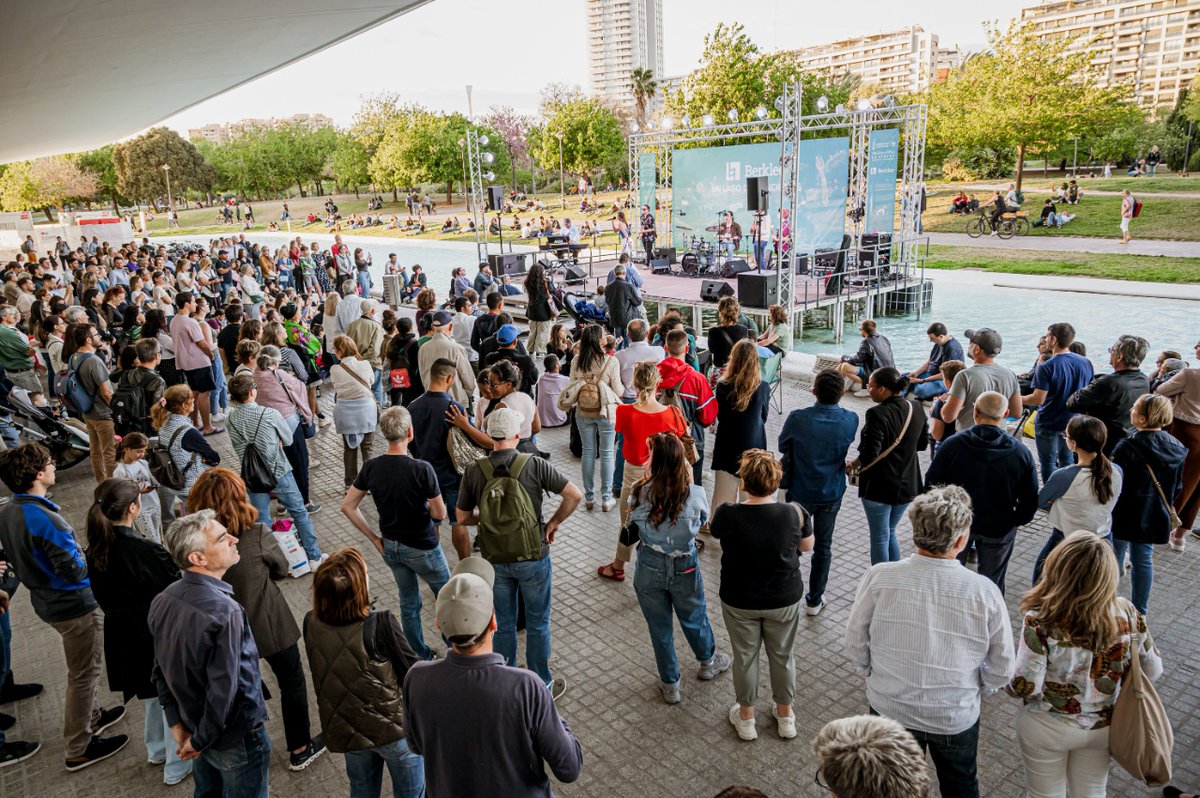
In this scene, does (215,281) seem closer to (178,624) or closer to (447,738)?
(178,624)

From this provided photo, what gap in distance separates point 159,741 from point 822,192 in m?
19.4

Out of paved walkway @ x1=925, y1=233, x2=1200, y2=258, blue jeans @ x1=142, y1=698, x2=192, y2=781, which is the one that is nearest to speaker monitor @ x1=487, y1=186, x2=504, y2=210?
blue jeans @ x1=142, y1=698, x2=192, y2=781

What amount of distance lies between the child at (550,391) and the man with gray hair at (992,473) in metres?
4.36

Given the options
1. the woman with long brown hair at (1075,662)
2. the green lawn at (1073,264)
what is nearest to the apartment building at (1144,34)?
the green lawn at (1073,264)

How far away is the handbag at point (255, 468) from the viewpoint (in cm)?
541

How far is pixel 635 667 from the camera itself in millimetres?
4496

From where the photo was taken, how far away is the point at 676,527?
3.66 m

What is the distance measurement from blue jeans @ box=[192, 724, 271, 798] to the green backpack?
50.7 inches

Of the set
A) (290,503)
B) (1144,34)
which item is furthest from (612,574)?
(1144,34)

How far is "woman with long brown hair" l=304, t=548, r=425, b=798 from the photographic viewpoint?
2695 millimetres

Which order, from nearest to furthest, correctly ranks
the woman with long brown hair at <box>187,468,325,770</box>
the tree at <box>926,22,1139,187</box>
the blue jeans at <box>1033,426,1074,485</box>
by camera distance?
the woman with long brown hair at <box>187,468,325,770</box> < the blue jeans at <box>1033,426,1074,485</box> < the tree at <box>926,22,1139,187</box>

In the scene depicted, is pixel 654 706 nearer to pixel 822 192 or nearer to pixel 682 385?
pixel 682 385

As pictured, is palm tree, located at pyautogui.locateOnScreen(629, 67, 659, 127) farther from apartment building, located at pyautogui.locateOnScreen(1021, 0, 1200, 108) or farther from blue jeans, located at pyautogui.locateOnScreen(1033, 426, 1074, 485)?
apartment building, located at pyautogui.locateOnScreen(1021, 0, 1200, 108)

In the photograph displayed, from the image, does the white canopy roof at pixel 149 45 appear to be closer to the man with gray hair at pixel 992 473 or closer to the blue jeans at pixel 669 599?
the blue jeans at pixel 669 599
